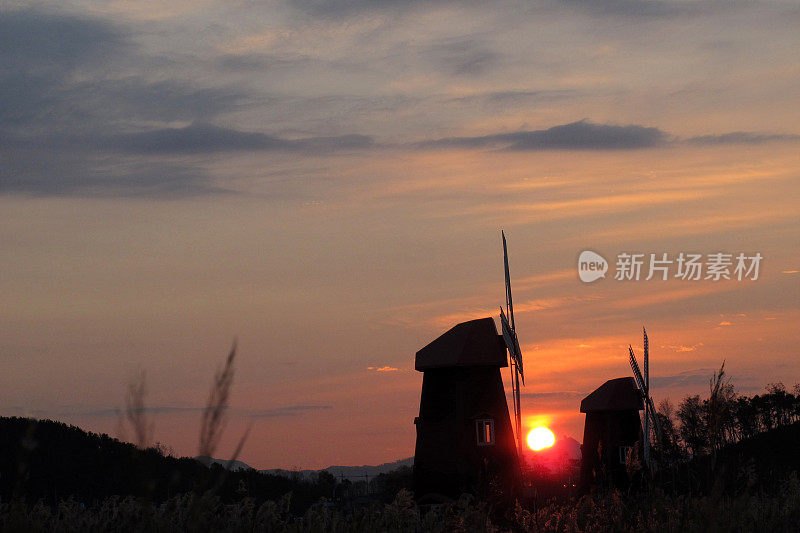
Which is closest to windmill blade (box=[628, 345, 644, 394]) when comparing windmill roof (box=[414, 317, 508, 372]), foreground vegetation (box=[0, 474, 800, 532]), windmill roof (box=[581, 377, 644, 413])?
windmill roof (box=[581, 377, 644, 413])

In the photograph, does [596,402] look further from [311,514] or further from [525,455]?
[311,514]

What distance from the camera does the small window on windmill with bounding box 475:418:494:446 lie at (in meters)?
28.5

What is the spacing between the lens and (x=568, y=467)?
61.4m

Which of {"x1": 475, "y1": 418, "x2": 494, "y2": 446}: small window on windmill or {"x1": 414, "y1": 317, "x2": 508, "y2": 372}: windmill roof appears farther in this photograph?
{"x1": 414, "y1": 317, "x2": 508, "y2": 372}: windmill roof

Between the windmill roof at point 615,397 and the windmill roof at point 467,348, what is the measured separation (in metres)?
18.0

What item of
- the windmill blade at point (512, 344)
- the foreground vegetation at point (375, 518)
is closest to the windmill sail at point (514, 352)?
the windmill blade at point (512, 344)

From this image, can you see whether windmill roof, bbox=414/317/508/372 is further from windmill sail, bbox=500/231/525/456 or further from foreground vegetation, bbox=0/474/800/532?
foreground vegetation, bbox=0/474/800/532

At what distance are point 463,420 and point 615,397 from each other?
20.4 metres

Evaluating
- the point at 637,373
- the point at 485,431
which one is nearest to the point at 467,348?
the point at 485,431

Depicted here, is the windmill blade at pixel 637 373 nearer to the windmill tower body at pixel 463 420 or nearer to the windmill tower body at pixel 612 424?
the windmill tower body at pixel 612 424

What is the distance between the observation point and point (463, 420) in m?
28.6

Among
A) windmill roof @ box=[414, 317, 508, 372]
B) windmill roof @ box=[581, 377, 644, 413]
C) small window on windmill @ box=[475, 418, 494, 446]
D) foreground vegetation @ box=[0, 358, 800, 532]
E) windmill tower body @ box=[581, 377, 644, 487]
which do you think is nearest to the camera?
foreground vegetation @ box=[0, 358, 800, 532]

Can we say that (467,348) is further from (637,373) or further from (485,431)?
(637,373)

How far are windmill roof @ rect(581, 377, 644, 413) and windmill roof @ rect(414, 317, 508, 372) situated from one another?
1796cm
